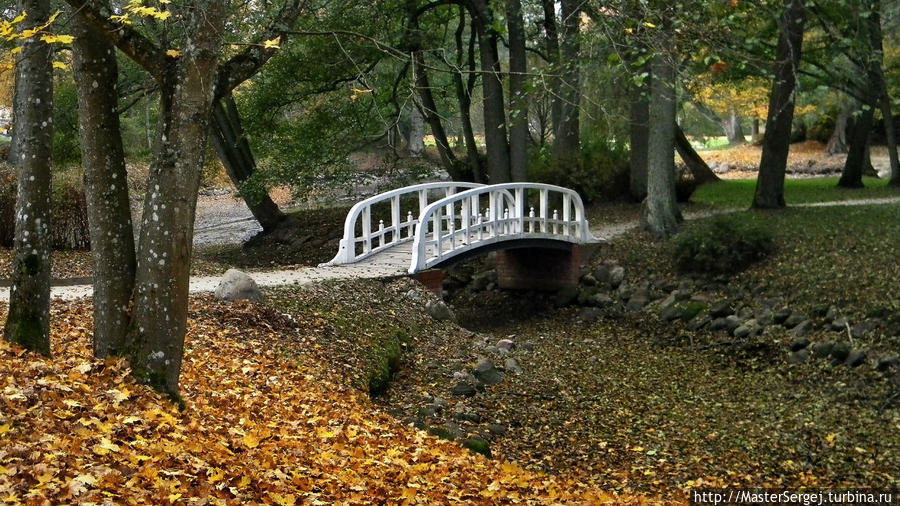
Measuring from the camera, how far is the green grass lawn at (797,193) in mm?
23266

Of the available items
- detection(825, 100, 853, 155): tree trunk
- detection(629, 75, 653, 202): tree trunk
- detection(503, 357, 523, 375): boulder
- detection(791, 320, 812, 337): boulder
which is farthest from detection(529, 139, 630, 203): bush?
detection(825, 100, 853, 155): tree trunk

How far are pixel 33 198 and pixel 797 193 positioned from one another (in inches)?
832

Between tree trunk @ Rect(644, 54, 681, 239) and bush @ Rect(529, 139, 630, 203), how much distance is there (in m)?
3.80

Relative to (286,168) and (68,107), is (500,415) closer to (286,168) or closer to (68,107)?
(286,168)

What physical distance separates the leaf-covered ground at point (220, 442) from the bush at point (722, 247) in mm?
8763

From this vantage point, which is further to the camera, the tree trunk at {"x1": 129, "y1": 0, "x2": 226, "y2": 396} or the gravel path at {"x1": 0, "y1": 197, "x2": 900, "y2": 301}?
the gravel path at {"x1": 0, "y1": 197, "x2": 900, "y2": 301}

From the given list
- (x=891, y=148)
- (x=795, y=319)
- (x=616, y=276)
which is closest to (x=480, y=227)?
(x=616, y=276)

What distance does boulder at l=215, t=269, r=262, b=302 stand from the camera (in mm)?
12125

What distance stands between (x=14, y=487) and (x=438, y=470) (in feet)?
10.9

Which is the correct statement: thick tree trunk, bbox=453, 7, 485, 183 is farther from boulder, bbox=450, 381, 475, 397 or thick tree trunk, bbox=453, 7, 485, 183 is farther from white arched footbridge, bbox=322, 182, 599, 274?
boulder, bbox=450, 381, 475, 397

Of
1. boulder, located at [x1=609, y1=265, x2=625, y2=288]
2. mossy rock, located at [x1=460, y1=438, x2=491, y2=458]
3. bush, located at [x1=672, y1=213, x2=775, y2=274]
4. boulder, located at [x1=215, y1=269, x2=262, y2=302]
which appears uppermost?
boulder, located at [x1=215, y1=269, x2=262, y2=302]

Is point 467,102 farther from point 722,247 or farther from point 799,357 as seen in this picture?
point 799,357

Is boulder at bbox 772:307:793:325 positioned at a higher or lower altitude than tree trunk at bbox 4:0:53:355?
lower

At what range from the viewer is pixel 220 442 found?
6.41 meters
